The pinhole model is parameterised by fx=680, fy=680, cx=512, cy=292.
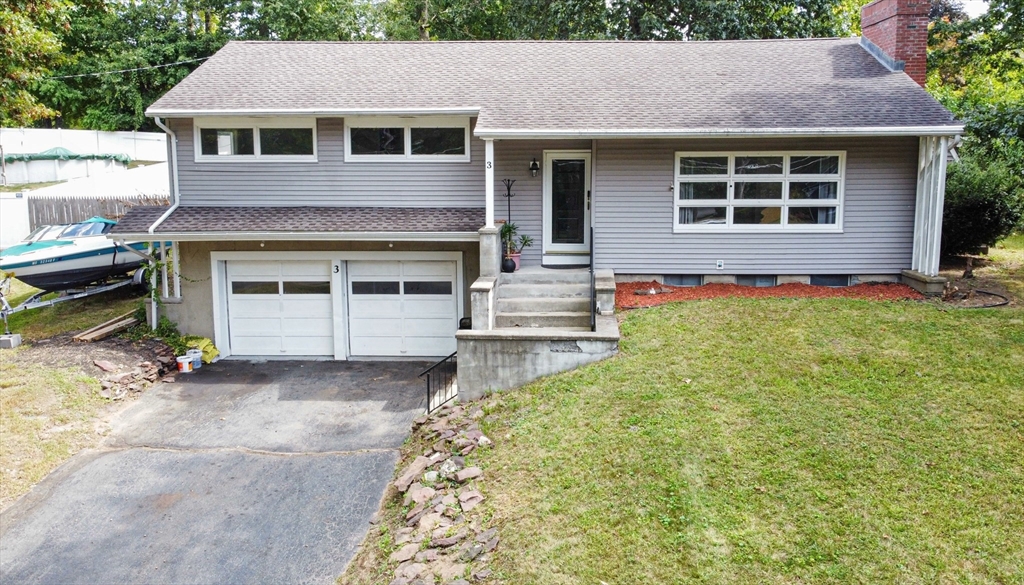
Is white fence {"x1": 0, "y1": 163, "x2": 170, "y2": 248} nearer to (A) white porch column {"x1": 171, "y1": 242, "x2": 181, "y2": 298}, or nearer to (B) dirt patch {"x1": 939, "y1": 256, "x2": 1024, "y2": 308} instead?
(A) white porch column {"x1": 171, "y1": 242, "x2": 181, "y2": 298}

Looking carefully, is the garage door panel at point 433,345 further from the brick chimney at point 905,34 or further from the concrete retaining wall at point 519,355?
the brick chimney at point 905,34

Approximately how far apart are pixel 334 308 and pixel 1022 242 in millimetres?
18512

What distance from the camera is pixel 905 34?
538 inches

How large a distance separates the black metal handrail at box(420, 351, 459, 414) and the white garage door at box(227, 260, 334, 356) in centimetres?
261

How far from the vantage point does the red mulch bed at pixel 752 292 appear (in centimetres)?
1163

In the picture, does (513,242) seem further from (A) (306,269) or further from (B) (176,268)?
(B) (176,268)

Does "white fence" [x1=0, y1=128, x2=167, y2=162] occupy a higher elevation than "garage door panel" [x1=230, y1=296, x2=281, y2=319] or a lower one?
higher

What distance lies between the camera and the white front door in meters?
13.1

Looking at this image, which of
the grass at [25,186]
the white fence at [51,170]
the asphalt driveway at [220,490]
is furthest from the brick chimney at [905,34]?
the grass at [25,186]

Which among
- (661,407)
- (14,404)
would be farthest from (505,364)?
(14,404)

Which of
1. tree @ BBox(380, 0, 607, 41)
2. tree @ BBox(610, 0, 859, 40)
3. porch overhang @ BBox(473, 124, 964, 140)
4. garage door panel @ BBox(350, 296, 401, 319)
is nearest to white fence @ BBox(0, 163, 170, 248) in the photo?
garage door panel @ BBox(350, 296, 401, 319)

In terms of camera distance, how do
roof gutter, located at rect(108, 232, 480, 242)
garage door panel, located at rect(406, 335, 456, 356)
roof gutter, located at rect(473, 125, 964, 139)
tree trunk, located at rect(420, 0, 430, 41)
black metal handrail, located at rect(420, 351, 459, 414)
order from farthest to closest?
tree trunk, located at rect(420, 0, 430, 41)
garage door panel, located at rect(406, 335, 456, 356)
roof gutter, located at rect(108, 232, 480, 242)
roof gutter, located at rect(473, 125, 964, 139)
black metal handrail, located at rect(420, 351, 459, 414)

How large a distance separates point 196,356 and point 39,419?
317 centimetres

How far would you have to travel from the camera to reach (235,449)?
372 inches
